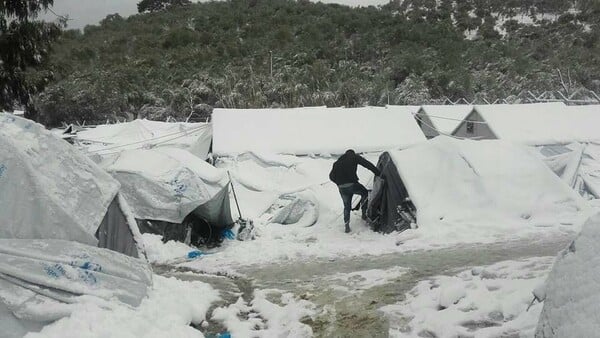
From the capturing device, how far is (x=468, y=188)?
1000cm

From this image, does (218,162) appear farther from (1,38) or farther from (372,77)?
(372,77)

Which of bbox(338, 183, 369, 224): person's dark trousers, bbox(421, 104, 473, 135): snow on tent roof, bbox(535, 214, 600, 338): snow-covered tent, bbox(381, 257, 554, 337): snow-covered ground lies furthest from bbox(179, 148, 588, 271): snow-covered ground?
bbox(421, 104, 473, 135): snow on tent roof

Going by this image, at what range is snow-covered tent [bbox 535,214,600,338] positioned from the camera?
9.64 ft

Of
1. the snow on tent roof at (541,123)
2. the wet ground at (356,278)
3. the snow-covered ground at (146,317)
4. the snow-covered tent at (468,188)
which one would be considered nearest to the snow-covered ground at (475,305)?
the wet ground at (356,278)

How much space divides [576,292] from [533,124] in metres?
17.5

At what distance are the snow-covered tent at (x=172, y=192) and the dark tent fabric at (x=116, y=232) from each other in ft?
8.81

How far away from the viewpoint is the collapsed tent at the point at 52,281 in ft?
14.1

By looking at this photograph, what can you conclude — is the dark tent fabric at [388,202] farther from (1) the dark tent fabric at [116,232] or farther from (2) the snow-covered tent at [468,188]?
(1) the dark tent fabric at [116,232]

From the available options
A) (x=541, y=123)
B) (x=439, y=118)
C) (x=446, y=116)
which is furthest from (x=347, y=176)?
(x=446, y=116)

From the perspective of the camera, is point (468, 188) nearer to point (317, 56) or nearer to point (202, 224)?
point (202, 224)

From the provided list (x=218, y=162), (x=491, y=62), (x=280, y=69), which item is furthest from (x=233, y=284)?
(x=491, y=62)

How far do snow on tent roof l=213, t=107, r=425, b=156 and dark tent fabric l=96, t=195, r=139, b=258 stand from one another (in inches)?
424

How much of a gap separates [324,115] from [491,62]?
3020 cm

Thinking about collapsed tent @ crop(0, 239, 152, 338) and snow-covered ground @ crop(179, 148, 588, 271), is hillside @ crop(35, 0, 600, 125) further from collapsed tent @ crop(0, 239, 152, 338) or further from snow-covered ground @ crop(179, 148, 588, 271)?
collapsed tent @ crop(0, 239, 152, 338)
